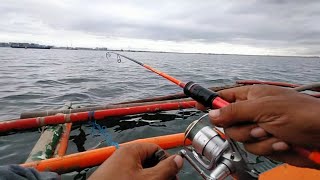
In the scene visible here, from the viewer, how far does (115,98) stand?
10680mm

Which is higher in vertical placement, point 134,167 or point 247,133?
point 247,133

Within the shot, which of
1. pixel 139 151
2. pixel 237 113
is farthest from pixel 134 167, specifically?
pixel 237 113

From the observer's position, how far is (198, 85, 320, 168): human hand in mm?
1279

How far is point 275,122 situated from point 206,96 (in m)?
0.50

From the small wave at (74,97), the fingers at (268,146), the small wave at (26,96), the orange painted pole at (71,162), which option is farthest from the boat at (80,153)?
the small wave at (26,96)

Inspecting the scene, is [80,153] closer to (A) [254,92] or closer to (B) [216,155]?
(B) [216,155]

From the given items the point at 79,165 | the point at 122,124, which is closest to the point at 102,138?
the point at 122,124

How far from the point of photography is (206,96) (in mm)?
1691

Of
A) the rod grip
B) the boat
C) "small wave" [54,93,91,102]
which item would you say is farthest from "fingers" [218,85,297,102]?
"small wave" [54,93,91,102]

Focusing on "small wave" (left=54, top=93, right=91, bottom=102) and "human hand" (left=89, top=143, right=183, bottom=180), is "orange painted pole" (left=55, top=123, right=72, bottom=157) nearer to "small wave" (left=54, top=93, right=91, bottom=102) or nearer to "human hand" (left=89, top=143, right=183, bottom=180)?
"human hand" (left=89, top=143, right=183, bottom=180)

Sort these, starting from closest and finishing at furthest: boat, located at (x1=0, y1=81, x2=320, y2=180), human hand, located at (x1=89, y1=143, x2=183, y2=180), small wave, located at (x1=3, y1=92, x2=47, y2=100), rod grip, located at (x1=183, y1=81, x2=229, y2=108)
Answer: human hand, located at (x1=89, y1=143, x2=183, y2=180) → rod grip, located at (x1=183, y1=81, x2=229, y2=108) → boat, located at (x1=0, y1=81, x2=320, y2=180) → small wave, located at (x1=3, y1=92, x2=47, y2=100)

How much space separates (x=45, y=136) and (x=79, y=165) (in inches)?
77.9

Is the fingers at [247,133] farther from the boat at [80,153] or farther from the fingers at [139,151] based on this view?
the boat at [80,153]

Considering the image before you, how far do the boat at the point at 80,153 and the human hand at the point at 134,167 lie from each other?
2.16 feet
